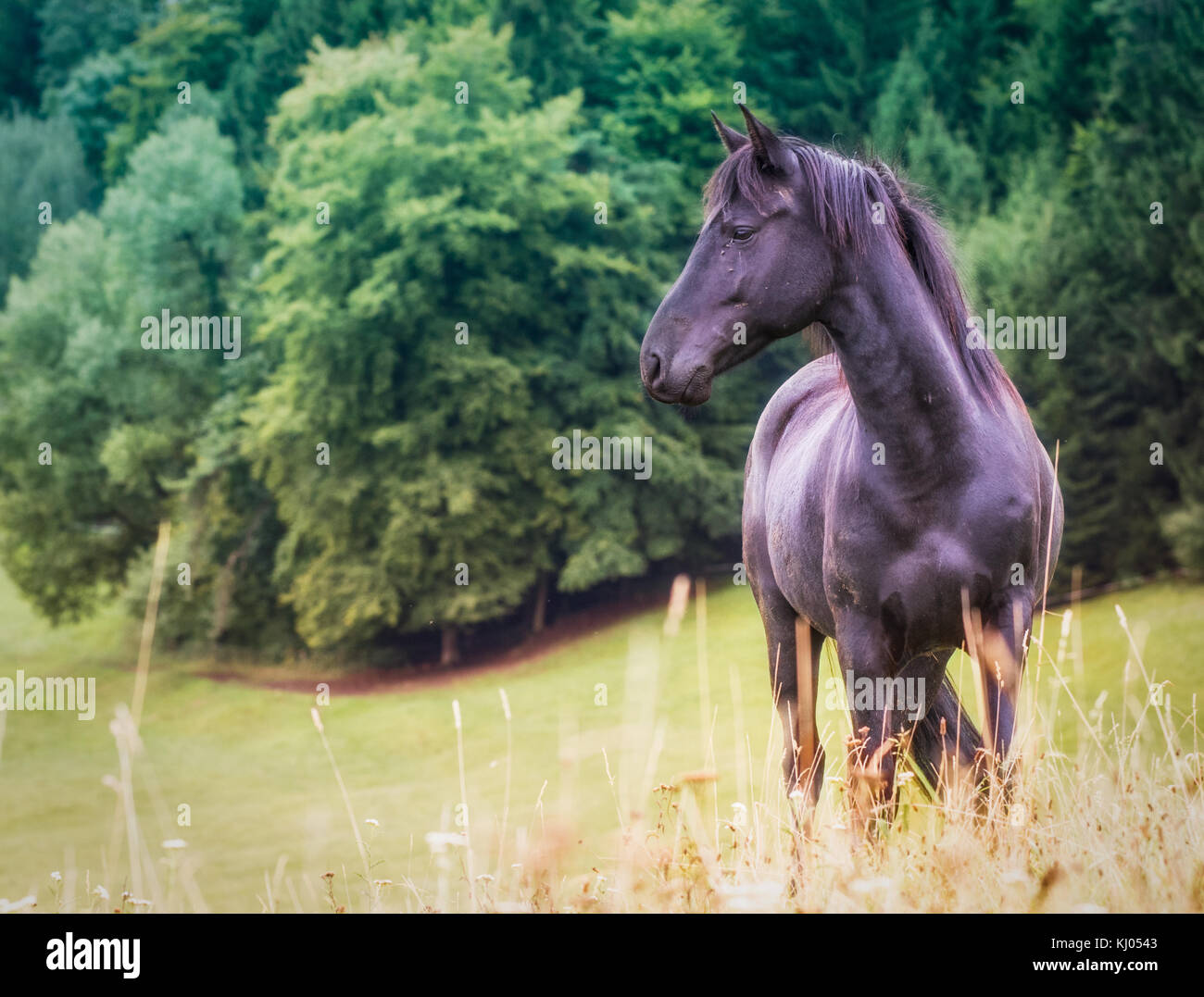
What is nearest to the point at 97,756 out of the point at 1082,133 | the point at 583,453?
the point at 583,453

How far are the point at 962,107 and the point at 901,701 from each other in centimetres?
2985

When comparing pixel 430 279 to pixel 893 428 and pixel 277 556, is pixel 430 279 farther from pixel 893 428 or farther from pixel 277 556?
pixel 893 428

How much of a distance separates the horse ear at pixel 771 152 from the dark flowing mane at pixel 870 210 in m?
0.03

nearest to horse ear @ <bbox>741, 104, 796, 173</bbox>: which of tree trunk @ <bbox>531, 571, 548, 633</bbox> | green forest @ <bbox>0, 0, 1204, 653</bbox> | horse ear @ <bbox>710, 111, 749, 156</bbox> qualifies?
horse ear @ <bbox>710, 111, 749, 156</bbox>

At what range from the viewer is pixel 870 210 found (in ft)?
13.4

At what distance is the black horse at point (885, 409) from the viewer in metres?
3.88

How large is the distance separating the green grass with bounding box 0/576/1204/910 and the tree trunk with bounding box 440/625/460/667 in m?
1.44

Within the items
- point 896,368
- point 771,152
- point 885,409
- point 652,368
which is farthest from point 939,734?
point 771,152

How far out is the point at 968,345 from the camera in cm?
431

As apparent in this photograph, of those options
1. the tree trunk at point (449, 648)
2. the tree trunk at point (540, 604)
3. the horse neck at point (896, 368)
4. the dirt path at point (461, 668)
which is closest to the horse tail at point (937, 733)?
the horse neck at point (896, 368)

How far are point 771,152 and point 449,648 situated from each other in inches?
1075

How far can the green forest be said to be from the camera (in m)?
23.9

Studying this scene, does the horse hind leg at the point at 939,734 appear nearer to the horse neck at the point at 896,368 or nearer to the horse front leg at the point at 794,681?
the horse front leg at the point at 794,681

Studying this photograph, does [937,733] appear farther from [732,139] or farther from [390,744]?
[390,744]
